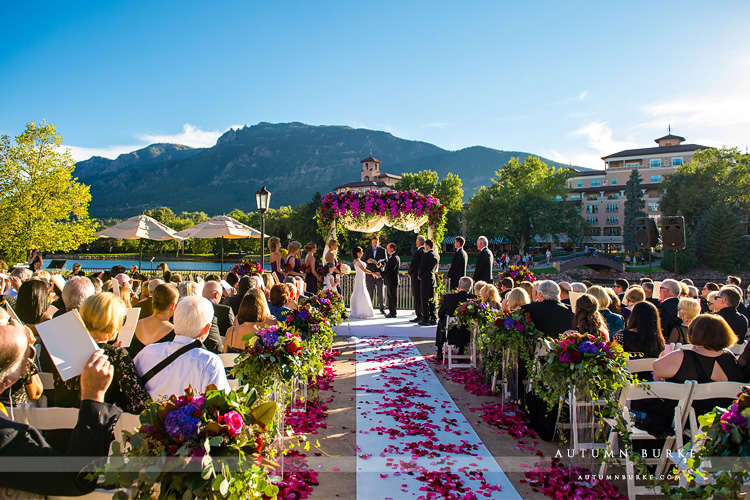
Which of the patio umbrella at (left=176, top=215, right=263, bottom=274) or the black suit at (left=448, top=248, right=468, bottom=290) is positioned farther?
the patio umbrella at (left=176, top=215, right=263, bottom=274)

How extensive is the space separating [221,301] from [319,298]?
151 cm

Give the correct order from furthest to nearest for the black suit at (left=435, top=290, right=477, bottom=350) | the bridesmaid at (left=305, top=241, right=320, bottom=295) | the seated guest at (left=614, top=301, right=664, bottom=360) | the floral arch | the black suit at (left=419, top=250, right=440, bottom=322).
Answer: the floral arch → the black suit at (left=419, top=250, right=440, bottom=322) → the bridesmaid at (left=305, top=241, right=320, bottom=295) → the black suit at (left=435, top=290, right=477, bottom=350) → the seated guest at (left=614, top=301, right=664, bottom=360)

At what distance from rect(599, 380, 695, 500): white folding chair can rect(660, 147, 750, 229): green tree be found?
51882 millimetres

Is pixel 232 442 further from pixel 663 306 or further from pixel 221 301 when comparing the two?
pixel 663 306

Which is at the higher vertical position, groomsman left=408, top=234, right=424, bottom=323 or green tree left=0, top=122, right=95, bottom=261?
green tree left=0, top=122, right=95, bottom=261

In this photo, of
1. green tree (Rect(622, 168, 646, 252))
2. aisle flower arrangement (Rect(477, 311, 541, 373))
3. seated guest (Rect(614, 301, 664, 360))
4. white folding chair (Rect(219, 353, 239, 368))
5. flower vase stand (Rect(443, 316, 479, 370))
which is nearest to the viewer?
white folding chair (Rect(219, 353, 239, 368))

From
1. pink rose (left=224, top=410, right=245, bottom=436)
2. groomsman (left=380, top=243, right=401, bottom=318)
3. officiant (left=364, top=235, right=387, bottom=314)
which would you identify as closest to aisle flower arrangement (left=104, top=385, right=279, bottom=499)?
pink rose (left=224, top=410, right=245, bottom=436)

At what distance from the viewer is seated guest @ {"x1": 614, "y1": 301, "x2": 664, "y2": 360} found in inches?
183

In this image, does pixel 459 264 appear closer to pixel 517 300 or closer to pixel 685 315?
pixel 517 300

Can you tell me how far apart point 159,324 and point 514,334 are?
3927 mm

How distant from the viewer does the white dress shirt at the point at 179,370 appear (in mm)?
2711

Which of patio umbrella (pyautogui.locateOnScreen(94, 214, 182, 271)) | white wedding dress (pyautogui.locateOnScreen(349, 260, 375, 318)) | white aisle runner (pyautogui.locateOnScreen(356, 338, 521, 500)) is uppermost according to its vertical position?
patio umbrella (pyautogui.locateOnScreen(94, 214, 182, 271))

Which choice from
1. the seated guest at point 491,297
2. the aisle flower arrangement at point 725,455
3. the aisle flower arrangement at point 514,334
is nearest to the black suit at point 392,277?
the seated guest at point 491,297

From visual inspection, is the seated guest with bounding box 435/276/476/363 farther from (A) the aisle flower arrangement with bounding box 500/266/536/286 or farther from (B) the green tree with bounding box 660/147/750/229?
(B) the green tree with bounding box 660/147/750/229
